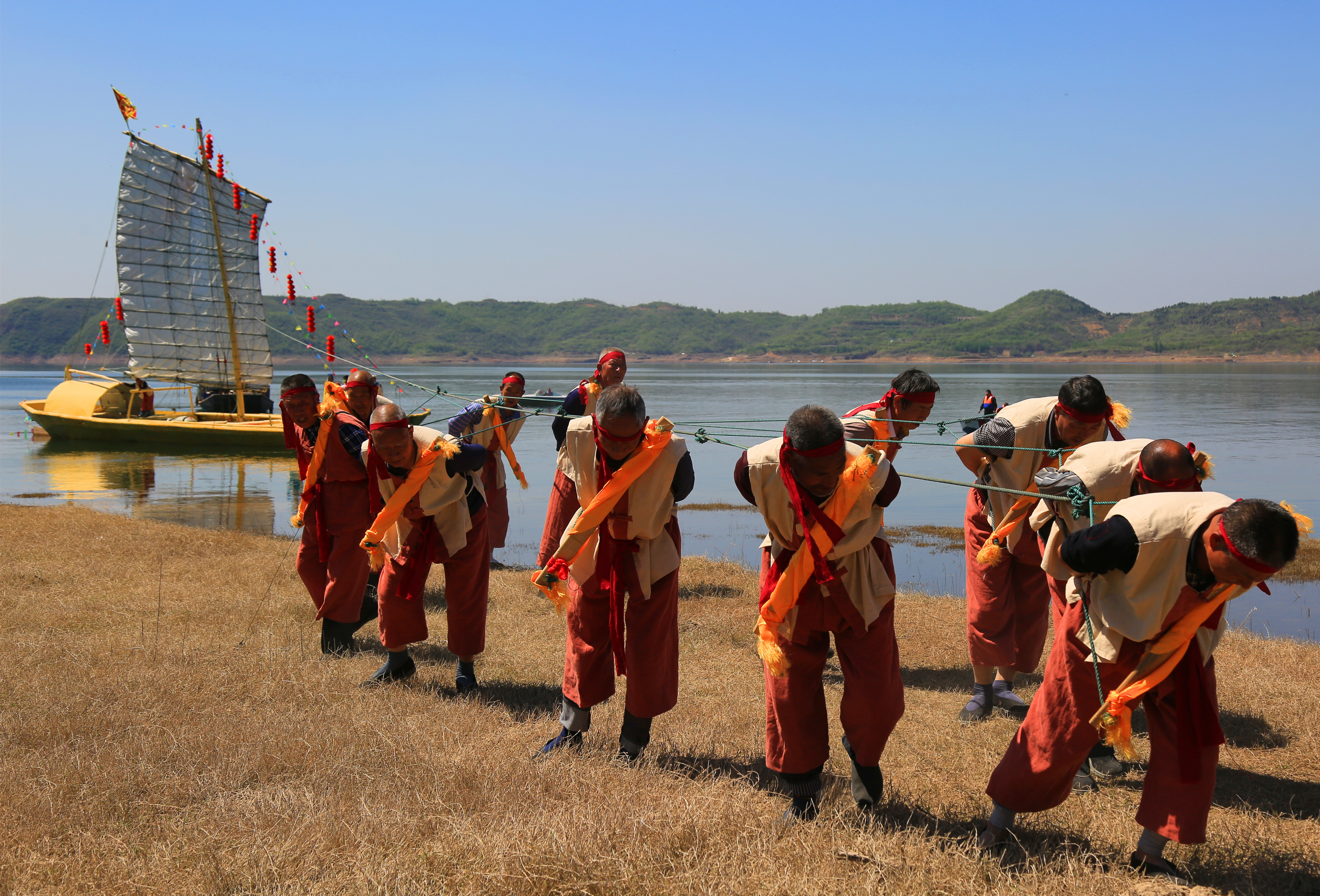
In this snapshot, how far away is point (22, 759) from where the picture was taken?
12.2 ft

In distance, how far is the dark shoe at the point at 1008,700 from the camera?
16.8 feet

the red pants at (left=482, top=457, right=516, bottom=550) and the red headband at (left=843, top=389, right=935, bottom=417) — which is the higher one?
the red headband at (left=843, top=389, right=935, bottom=417)

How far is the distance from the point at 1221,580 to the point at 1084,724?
28.0 inches

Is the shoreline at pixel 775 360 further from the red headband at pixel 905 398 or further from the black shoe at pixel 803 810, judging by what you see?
the black shoe at pixel 803 810

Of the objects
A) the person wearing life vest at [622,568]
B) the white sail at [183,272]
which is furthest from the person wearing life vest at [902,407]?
the white sail at [183,272]

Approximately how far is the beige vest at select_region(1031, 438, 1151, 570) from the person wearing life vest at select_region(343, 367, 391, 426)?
4145mm

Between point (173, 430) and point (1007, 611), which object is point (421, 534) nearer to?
point (1007, 611)

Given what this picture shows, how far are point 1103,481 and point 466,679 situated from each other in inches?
142

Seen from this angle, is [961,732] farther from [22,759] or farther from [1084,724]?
[22,759]

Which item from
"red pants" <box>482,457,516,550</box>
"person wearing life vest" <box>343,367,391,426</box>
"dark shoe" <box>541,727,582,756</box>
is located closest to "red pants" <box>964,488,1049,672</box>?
"dark shoe" <box>541,727,582,756</box>

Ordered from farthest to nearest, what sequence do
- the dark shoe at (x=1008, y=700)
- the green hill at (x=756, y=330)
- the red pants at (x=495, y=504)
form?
1. the green hill at (x=756, y=330)
2. the red pants at (x=495, y=504)
3. the dark shoe at (x=1008, y=700)

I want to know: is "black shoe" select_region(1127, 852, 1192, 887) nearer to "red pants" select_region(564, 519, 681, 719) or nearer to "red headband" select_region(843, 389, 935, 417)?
"red pants" select_region(564, 519, 681, 719)

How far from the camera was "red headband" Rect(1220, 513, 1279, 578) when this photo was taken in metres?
2.60

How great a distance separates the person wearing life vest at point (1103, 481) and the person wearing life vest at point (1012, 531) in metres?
0.71
